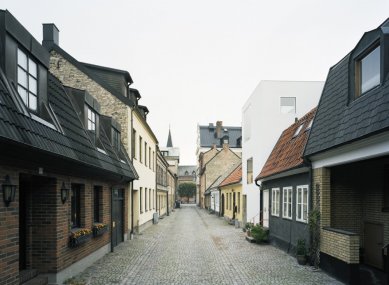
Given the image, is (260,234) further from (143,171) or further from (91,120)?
Answer: (143,171)

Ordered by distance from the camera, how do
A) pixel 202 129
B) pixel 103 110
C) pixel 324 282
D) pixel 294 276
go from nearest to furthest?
pixel 324 282, pixel 294 276, pixel 103 110, pixel 202 129

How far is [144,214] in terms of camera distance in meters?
24.1

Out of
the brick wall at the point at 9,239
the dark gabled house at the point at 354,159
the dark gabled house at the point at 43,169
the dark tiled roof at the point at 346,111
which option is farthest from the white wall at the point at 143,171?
the brick wall at the point at 9,239

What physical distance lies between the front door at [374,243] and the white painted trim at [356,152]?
85.3 inches

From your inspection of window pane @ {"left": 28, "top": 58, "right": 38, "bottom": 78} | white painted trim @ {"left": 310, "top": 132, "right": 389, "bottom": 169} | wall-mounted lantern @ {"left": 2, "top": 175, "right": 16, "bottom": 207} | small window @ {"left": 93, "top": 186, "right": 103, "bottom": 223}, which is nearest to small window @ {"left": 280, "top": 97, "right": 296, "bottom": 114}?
white painted trim @ {"left": 310, "top": 132, "right": 389, "bottom": 169}

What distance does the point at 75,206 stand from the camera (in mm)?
10773

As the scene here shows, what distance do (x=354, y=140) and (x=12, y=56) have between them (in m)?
6.75

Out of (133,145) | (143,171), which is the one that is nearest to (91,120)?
(133,145)

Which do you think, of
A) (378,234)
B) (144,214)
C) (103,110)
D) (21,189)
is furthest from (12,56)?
(144,214)

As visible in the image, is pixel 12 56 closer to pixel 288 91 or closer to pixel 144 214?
pixel 288 91

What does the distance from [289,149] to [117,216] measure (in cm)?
717

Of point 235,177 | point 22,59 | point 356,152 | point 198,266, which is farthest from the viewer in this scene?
point 235,177

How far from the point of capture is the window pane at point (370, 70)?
9.05 m

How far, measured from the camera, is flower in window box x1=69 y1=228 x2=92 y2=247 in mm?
9492
